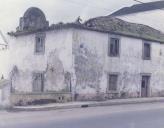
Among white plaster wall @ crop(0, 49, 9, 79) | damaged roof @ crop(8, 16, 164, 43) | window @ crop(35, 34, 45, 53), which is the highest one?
damaged roof @ crop(8, 16, 164, 43)

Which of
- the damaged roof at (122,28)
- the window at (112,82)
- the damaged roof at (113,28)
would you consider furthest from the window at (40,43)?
the window at (112,82)

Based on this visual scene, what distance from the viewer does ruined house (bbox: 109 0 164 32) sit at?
3822 centimetres

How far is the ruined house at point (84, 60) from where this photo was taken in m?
25.2

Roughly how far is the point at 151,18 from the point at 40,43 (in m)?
15.3

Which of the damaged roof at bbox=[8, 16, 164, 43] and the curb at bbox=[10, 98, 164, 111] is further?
the damaged roof at bbox=[8, 16, 164, 43]

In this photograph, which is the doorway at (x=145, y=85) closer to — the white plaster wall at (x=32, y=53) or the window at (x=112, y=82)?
the window at (x=112, y=82)

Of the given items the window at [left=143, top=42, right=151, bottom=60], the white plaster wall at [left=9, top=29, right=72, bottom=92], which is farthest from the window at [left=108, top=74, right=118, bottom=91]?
the white plaster wall at [left=9, top=29, right=72, bottom=92]

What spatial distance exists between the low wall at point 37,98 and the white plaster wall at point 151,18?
668 inches

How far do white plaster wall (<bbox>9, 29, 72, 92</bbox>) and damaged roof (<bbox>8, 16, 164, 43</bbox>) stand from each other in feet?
1.47

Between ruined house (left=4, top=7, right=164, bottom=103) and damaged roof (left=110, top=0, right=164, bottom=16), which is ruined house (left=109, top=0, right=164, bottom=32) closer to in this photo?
damaged roof (left=110, top=0, right=164, bottom=16)

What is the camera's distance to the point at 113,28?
1124 inches

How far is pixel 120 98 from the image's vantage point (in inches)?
1119

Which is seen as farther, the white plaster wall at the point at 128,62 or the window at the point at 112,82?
the window at the point at 112,82

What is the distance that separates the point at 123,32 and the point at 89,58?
13.4 feet
